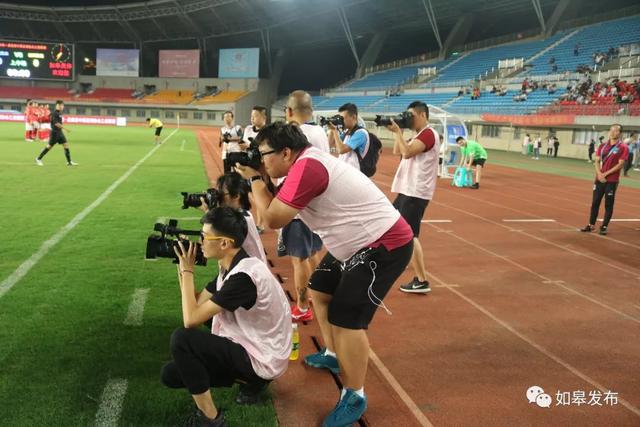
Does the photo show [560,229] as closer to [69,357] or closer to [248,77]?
[69,357]

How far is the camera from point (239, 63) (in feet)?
205

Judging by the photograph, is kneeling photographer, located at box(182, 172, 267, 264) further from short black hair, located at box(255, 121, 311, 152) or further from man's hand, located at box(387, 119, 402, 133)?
man's hand, located at box(387, 119, 402, 133)

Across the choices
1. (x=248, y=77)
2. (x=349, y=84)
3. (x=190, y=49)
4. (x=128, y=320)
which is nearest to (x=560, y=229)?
(x=128, y=320)

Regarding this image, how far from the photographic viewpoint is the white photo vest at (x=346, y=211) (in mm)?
3027

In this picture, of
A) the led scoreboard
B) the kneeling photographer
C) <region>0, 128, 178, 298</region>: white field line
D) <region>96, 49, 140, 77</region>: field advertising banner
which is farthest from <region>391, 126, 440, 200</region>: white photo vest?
<region>96, 49, 140, 77</region>: field advertising banner

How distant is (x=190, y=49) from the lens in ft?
218

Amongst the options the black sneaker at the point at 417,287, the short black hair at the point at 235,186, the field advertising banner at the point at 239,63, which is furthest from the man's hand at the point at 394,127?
the field advertising banner at the point at 239,63

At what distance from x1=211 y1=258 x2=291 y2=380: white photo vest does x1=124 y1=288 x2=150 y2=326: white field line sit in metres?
1.79

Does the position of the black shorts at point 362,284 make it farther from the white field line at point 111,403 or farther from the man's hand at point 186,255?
the white field line at point 111,403

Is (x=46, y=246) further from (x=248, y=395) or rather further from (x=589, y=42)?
(x=589, y=42)

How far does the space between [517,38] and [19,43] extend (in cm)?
4717

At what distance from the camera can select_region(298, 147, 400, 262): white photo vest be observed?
3027mm

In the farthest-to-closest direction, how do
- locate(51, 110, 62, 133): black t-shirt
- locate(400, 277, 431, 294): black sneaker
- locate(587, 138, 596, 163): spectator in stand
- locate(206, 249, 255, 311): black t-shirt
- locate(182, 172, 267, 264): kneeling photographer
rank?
locate(587, 138, 596, 163): spectator in stand, locate(51, 110, 62, 133): black t-shirt, locate(400, 277, 431, 294): black sneaker, locate(182, 172, 267, 264): kneeling photographer, locate(206, 249, 255, 311): black t-shirt

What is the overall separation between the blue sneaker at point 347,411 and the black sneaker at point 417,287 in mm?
2725
